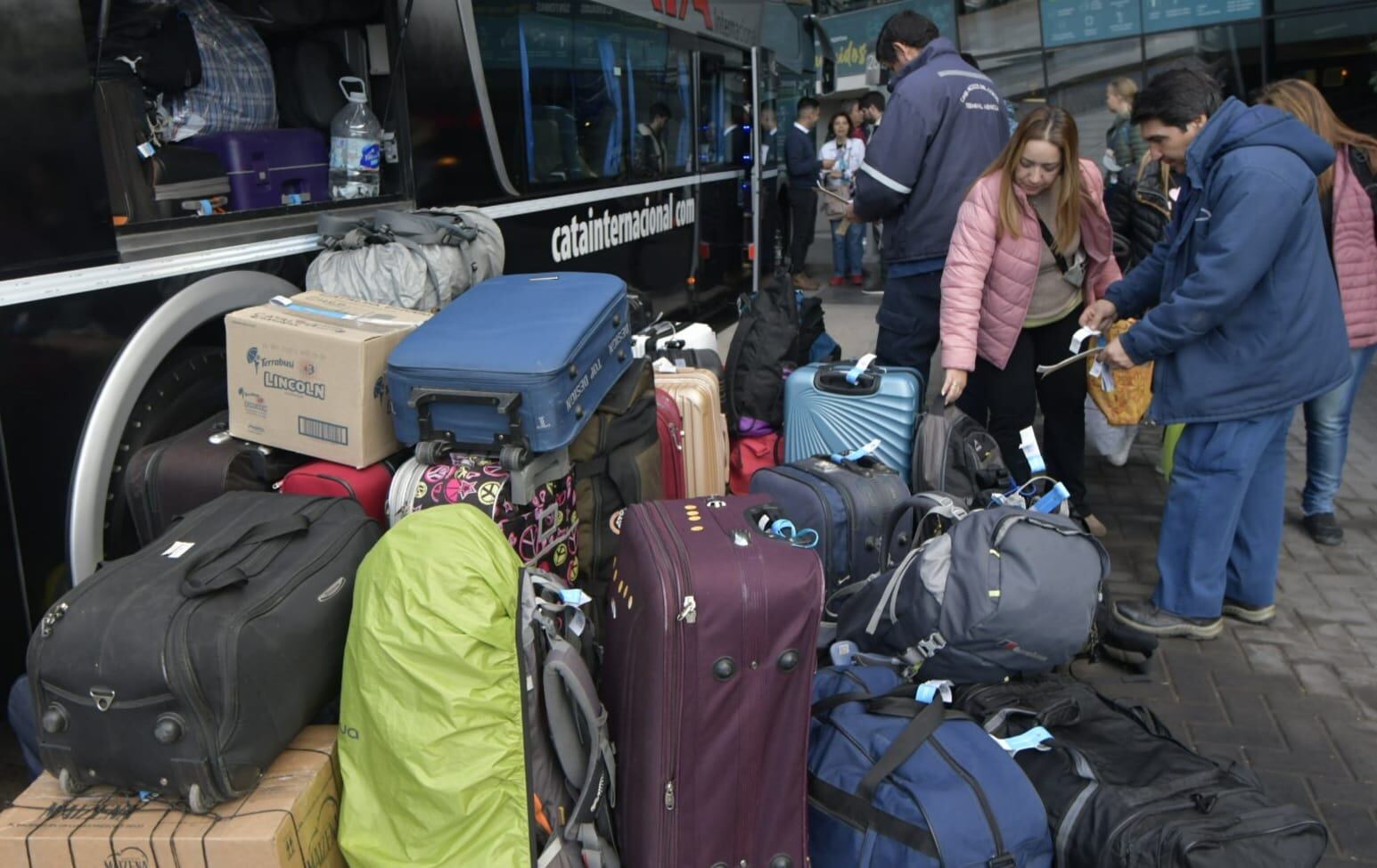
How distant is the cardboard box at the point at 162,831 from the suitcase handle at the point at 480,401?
1.00 m

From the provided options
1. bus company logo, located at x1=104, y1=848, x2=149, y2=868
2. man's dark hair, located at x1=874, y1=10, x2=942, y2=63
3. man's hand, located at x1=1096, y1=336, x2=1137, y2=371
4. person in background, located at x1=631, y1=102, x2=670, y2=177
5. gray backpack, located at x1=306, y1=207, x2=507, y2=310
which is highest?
man's dark hair, located at x1=874, y1=10, x2=942, y2=63

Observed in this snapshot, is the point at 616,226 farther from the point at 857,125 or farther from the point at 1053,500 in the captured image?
the point at 857,125

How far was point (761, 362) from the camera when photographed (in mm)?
4535

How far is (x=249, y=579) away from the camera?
2215 mm

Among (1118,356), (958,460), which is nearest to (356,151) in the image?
(958,460)

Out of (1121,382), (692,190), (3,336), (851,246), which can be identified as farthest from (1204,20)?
(3,336)

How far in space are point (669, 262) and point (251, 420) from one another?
14.2 ft

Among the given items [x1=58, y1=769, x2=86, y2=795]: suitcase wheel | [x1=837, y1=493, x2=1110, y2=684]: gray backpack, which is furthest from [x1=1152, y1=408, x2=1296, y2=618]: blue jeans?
[x1=58, y1=769, x2=86, y2=795]: suitcase wheel

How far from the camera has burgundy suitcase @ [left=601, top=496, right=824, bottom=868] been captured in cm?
220

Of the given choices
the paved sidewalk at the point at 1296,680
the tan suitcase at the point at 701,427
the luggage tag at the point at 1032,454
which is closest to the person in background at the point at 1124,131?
the paved sidewalk at the point at 1296,680

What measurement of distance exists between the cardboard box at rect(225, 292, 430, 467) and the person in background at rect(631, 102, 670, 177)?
3.70 metres

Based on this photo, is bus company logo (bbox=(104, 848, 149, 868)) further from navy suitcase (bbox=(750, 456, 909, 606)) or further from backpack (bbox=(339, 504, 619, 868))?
navy suitcase (bbox=(750, 456, 909, 606))

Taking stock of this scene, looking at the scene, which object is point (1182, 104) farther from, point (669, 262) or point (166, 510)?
point (669, 262)

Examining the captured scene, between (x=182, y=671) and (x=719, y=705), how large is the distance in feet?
3.44
